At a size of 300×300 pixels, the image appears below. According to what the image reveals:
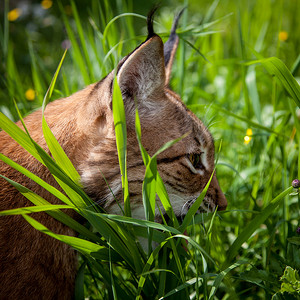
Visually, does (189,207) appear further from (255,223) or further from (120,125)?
(120,125)

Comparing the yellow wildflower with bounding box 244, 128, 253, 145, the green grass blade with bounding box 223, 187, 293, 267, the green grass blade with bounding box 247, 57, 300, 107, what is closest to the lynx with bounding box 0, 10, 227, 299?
the green grass blade with bounding box 223, 187, 293, 267

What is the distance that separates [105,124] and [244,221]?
1.19m

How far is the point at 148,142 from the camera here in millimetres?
2061

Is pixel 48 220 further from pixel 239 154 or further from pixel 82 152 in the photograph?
pixel 239 154

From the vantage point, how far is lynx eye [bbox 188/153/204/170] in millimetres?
2205

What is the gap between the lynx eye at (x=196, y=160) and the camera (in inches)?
86.8

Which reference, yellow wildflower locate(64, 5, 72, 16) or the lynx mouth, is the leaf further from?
yellow wildflower locate(64, 5, 72, 16)

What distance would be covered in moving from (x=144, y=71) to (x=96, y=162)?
0.47 metres

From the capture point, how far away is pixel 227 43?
485 centimetres

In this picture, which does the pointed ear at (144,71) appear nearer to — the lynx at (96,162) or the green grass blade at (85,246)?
the lynx at (96,162)

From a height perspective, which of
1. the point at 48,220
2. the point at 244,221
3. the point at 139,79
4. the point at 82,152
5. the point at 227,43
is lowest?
the point at 244,221

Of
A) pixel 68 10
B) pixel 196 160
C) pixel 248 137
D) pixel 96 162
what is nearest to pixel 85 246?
pixel 96 162

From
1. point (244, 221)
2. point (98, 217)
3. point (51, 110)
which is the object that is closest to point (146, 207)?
point (98, 217)

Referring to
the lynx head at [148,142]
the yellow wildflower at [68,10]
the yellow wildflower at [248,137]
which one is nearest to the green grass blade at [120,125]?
the lynx head at [148,142]
